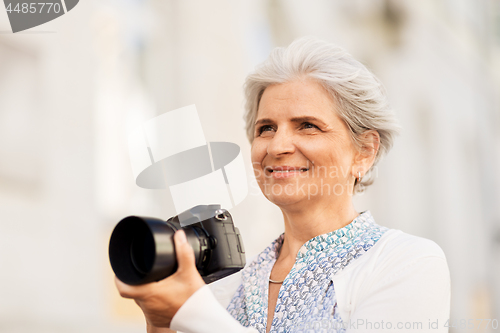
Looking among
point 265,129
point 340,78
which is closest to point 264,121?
point 265,129

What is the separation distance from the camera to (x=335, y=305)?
2.46ft

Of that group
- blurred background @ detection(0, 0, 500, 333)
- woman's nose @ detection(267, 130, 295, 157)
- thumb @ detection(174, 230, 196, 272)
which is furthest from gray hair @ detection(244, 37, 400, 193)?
thumb @ detection(174, 230, 196, 272)

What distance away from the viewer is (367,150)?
0.97 m

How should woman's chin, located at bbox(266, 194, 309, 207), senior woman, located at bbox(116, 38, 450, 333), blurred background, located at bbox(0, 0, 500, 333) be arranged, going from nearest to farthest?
senior woman, located at bbox(116, 38, 450, 333) < woman's chin, located at bbox(266, 194, 309, 207) < blurred background, located at bbox(0, 0, 500, 333)

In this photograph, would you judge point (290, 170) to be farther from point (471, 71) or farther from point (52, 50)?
point (471, 71)

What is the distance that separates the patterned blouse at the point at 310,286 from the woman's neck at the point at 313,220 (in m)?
0.03

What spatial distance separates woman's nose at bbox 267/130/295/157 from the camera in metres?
0.88

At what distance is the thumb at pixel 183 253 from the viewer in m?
0.61

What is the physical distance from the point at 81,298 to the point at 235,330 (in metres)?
1.76

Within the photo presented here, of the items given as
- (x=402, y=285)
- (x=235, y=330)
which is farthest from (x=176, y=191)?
(x=402, y=285)

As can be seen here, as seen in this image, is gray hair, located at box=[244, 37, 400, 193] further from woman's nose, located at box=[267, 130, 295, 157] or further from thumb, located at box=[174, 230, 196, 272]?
thumb, located at box=[174, 230, 196, 272]

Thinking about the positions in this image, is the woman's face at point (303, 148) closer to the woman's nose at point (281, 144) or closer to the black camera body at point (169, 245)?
the woman's nose at point (281, 144)

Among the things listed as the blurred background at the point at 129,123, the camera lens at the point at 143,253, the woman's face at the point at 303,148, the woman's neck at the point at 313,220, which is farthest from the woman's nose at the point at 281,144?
the camera lens at the point at 143,253

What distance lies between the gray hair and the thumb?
1.52ft
